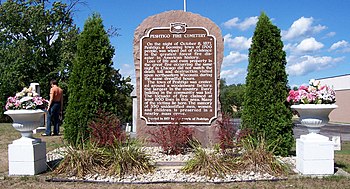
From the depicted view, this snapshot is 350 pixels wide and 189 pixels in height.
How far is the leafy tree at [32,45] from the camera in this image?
2672cm

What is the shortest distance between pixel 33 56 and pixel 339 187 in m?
25.3

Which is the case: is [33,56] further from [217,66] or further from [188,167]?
[188,167]

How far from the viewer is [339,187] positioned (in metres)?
5.92

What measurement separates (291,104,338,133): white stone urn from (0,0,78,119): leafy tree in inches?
866

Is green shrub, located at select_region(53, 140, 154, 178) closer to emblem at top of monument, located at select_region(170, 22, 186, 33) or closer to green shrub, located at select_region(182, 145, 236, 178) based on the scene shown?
green shrub, located at select_region(182, 145, 236, 178)

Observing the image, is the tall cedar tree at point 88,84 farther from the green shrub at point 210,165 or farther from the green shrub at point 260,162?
the green shrub at point 260,162

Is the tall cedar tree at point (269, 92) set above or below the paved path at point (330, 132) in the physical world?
above

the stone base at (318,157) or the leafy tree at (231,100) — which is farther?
the leafy tree at (231,100)

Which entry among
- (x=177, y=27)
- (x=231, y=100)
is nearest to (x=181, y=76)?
(x=177, y=27)

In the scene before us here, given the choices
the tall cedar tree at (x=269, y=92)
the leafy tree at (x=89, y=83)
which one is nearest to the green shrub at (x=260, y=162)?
the tall cedar tree at (x=269, y=92)

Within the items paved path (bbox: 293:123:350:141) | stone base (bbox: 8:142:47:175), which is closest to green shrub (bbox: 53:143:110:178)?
stone base (bbox: 8:142:47:175)

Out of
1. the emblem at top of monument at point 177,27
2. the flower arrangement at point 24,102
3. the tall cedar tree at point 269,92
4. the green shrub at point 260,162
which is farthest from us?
the emblem at top of monument at point 177,27

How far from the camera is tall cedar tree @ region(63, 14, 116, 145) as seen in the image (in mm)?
8586

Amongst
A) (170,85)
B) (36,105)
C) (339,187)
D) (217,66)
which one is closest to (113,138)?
(36,105)
